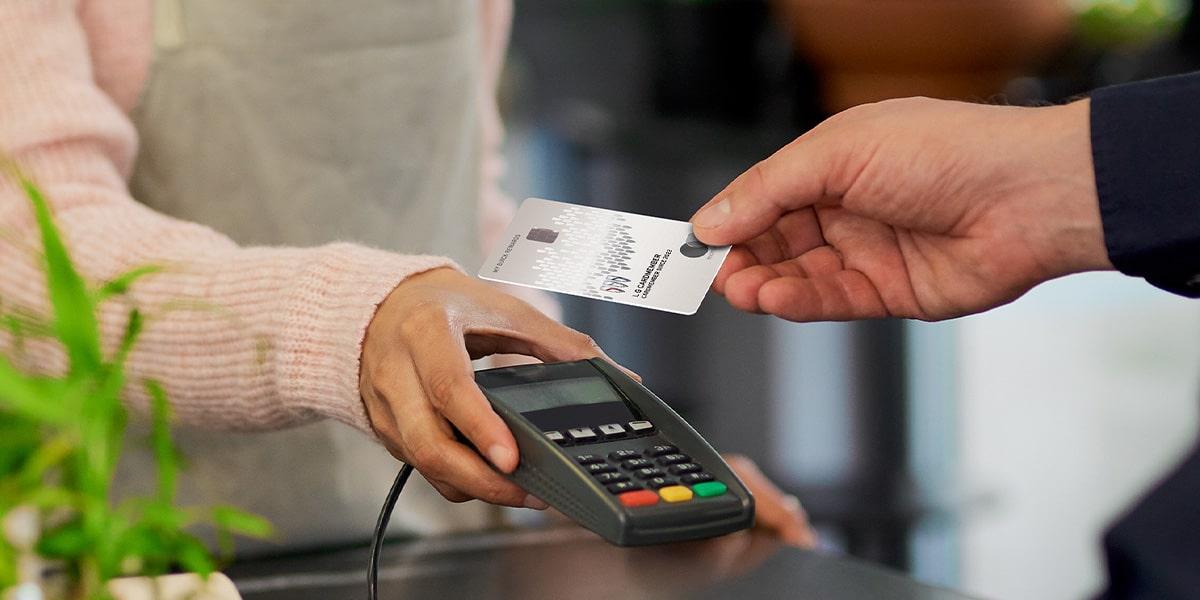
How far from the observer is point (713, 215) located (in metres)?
0.61

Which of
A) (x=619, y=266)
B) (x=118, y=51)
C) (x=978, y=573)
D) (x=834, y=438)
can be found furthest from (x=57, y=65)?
(x=978, y=573)

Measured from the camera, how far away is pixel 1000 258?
0.62 m

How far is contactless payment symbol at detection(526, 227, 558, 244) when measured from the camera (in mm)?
611

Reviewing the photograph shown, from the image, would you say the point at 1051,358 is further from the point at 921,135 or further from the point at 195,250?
the point at 195,250

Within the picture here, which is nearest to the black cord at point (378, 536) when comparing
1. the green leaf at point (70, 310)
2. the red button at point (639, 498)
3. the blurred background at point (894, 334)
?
the red button at point (639, 498)

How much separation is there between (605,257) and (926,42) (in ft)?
3.34

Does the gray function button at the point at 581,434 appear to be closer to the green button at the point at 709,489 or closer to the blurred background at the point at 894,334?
the green button at the point at 709,489

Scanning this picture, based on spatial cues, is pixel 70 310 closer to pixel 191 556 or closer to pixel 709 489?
pixel 191 556

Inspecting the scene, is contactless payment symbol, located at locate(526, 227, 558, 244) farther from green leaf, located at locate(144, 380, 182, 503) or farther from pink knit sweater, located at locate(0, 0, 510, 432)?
green leaf, located at locate(144, 380, 182, 503)

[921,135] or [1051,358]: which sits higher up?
[921,135]

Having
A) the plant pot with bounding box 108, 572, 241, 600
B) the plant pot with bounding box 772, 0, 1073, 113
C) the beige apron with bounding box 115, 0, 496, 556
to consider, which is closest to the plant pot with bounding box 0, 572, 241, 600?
the plant pot with bounding box 108, 572, 241, 600

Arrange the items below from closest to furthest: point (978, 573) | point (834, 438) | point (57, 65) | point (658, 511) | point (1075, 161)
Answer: point (658, 511) → point (1075, 161) → point (57, 65) → point (834, 438) → point (978, 573)

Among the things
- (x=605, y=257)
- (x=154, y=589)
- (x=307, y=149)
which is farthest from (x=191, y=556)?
(x=307, y=149)

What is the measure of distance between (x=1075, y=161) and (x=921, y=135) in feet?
0.23
